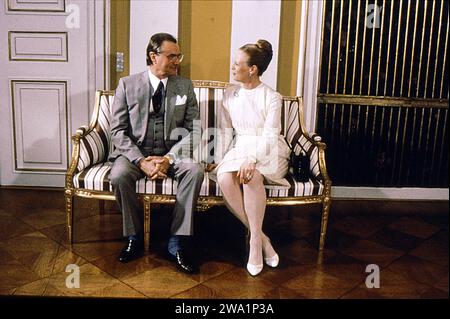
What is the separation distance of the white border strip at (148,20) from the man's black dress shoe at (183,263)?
129 cm

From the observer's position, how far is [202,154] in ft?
7.99

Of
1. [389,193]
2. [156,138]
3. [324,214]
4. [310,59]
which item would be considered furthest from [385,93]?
[156,138]

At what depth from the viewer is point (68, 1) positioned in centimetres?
287

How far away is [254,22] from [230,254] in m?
1.34

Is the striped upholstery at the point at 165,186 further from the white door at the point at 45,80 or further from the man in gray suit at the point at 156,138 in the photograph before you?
the white door at the point at 45,80

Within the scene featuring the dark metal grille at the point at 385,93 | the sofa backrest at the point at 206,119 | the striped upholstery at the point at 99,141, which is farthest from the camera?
the dark metal grille at the point at 385,93

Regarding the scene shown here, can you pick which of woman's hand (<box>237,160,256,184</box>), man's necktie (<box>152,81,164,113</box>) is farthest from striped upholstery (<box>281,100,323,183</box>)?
man's necktie (<box>152,81,164,113</box>)

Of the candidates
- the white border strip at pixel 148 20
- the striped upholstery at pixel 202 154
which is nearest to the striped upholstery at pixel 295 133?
the striped upholstery at pixel 202 154

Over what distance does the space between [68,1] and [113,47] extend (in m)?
0.35

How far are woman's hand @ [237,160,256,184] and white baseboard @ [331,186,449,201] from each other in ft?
3.95

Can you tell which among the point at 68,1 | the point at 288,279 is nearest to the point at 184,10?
the point at 68,1

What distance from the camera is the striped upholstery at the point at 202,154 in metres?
2.13

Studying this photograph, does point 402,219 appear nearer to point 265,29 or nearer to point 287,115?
point 287,115

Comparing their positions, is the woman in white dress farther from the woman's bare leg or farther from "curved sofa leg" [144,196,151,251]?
"curved sofa leg" [144,196,151,251]
